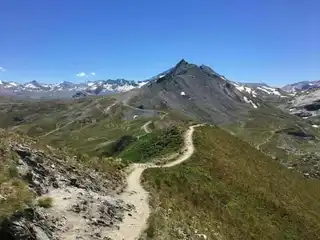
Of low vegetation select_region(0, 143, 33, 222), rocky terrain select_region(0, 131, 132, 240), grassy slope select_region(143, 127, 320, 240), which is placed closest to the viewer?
low vegetation select_region(0, 143, 33, 222)

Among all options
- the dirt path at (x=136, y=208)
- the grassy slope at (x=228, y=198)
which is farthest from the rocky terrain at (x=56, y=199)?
the grassy slope at (x=228, y=198)

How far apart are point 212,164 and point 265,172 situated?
14108 millimetres

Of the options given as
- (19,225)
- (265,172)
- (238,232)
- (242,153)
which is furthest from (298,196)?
(19,225)

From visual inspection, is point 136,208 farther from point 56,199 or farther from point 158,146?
point 158,146

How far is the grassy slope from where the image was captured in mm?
38875

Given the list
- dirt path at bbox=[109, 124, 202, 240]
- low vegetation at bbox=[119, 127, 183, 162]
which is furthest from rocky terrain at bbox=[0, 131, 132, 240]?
low vegetation at bbox=[119, 127, 183, 162]

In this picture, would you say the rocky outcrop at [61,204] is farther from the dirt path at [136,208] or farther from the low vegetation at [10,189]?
the dirt path at [136,208]

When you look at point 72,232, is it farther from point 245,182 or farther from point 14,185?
point 245,182

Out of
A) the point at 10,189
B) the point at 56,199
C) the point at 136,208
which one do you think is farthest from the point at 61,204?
the point at 136,208

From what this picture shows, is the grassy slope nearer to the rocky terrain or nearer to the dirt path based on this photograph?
the dirt path

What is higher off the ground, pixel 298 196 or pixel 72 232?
pixel 72 232

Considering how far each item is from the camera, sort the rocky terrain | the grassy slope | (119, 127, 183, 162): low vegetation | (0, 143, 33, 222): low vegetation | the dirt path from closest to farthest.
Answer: (0, 143, 33, 222): low vegetation
the rocky terrain
the dirt path
the grassy slope
(119, 127, 183, 162): low vegetation

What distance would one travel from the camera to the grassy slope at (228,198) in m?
38.9

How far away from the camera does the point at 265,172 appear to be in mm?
73250
